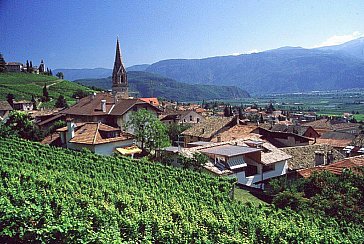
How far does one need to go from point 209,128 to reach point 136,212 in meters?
26.0

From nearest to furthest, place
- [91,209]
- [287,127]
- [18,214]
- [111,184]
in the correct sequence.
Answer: [18,214] < [91,209] < [111,184] < [287,127]

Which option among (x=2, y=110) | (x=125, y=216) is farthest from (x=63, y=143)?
(x=2, y=110)

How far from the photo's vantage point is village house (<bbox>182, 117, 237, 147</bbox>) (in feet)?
117

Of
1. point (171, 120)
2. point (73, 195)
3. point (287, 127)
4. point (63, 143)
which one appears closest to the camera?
point (73, 195)

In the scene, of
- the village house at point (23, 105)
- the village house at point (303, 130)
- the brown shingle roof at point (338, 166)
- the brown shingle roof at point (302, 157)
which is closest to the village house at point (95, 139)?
the brown shingle roof at point (302, 157)

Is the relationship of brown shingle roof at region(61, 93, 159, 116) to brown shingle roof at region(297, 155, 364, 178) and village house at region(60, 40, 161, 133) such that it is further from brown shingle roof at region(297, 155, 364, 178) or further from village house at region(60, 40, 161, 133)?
brown shingle roof at region(297, 155, 364, 178)

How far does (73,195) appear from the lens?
12266mm

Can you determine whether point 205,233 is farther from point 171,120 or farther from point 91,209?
point 171,120

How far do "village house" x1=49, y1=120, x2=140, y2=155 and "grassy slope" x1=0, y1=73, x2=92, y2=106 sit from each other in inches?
1702

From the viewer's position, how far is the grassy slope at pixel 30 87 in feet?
254

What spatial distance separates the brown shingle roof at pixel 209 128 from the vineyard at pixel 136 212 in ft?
54.9

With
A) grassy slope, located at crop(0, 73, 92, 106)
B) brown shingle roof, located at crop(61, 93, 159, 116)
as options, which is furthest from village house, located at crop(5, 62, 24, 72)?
brown shingle roof, located at crop(61, 93, 159, 116)

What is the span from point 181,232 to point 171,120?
1669 inches

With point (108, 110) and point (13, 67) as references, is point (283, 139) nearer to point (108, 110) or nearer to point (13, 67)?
point (108, 110)
